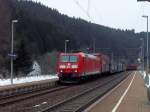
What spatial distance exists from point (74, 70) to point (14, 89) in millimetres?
13528

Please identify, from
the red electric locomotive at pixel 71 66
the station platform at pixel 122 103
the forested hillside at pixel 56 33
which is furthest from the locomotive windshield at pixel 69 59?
the forested hillside at pixel 56 33

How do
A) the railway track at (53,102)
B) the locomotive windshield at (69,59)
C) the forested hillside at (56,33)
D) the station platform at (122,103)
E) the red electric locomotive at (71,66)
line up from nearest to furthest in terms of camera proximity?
the railway track at (53,102) < the station platform at (122,103) < the red electric locomotive at (71,66) < the locomotive windshield at (69,59) < the forested hillside at (56,33)

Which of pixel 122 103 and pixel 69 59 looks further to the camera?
pixel 69 59

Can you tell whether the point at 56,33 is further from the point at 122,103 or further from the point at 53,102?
the point at 122,103

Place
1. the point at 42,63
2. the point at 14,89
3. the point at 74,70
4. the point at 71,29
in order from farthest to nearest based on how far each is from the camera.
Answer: the point at 71,29
the point at 42,63
the point at 74,70
the point at 14,89

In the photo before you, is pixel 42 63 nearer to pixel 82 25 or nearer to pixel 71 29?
pixel 82 25

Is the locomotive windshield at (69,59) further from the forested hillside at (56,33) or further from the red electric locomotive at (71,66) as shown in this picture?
the forested hillside at (56,33)

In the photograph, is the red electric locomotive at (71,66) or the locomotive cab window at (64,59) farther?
the locomotive cab window at (64,59)

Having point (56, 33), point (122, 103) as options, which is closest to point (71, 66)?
point (122, 103)

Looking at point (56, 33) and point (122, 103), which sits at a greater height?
point (56, 33)

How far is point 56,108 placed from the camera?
22.7 metres

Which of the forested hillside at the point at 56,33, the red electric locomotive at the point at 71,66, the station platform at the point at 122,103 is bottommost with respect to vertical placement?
the station platform at the point at 122,103

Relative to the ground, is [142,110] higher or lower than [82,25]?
lower

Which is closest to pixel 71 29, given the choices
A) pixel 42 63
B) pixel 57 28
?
pixel 57 28
